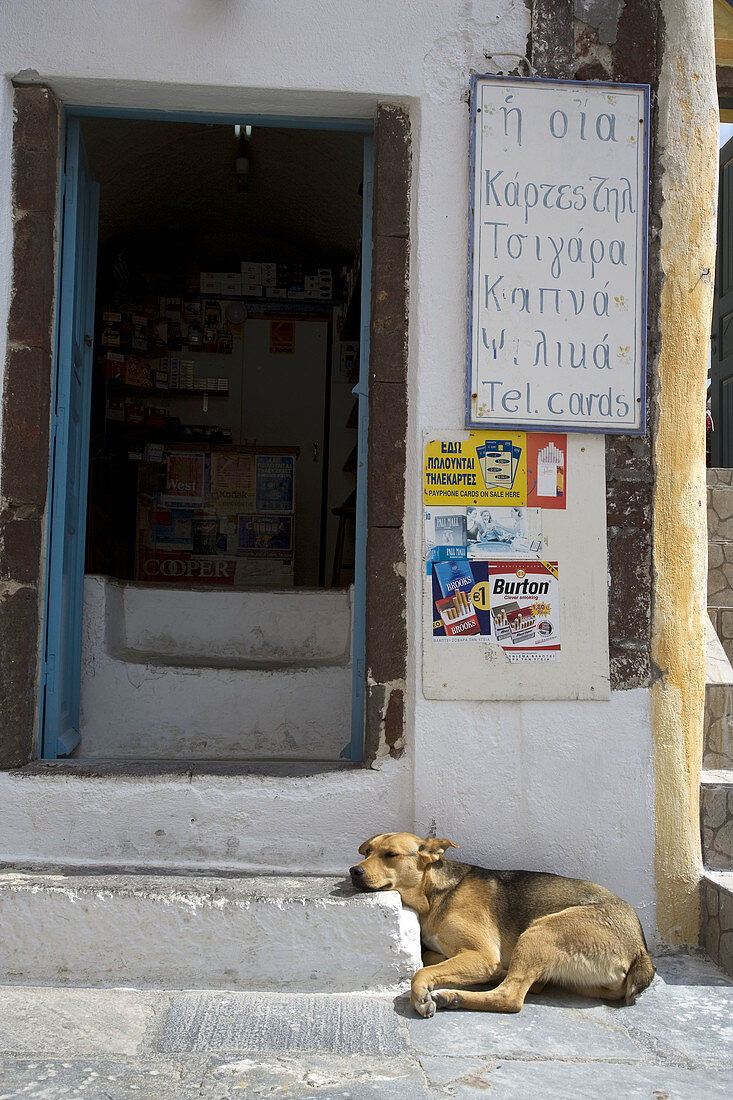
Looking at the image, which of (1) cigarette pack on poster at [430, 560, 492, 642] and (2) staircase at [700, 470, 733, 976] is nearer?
(2) staircase at [700, 470, 733, 976]

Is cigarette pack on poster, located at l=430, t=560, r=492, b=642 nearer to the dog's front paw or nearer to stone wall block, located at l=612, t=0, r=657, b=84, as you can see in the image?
the dog's front paw

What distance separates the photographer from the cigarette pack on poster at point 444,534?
3.79 metres

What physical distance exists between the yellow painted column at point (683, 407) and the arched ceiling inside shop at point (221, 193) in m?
2.64

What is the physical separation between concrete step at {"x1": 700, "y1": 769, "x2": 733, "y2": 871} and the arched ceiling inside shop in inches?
177

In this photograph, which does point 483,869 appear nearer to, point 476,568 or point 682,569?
point 476,568

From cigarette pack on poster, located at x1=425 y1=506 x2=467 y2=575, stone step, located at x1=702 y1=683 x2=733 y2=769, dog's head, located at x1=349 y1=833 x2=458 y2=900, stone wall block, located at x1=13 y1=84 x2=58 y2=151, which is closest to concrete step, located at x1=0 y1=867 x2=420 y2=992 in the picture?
dog's head, located at x1=349 y1=833 x2=458 y2=900

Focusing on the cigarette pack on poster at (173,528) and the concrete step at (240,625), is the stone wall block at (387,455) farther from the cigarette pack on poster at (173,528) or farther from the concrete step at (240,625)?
the cigarette pack on poster at (173,528)

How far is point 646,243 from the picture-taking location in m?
3.93

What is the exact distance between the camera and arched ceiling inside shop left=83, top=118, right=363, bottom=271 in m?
6.32

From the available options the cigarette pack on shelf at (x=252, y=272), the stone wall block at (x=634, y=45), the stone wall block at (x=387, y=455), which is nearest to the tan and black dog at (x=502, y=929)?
the stone wall block at (x=387, y=455)

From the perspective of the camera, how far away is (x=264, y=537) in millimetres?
8758

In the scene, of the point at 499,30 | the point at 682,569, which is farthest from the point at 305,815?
the point at 499,30

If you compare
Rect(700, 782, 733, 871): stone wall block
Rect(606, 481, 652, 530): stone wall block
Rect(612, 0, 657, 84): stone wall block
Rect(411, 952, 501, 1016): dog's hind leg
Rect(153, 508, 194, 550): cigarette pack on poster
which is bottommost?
Rect(411, 952, 501, 1016): dog's hind leg

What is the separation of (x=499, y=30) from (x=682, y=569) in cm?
237
